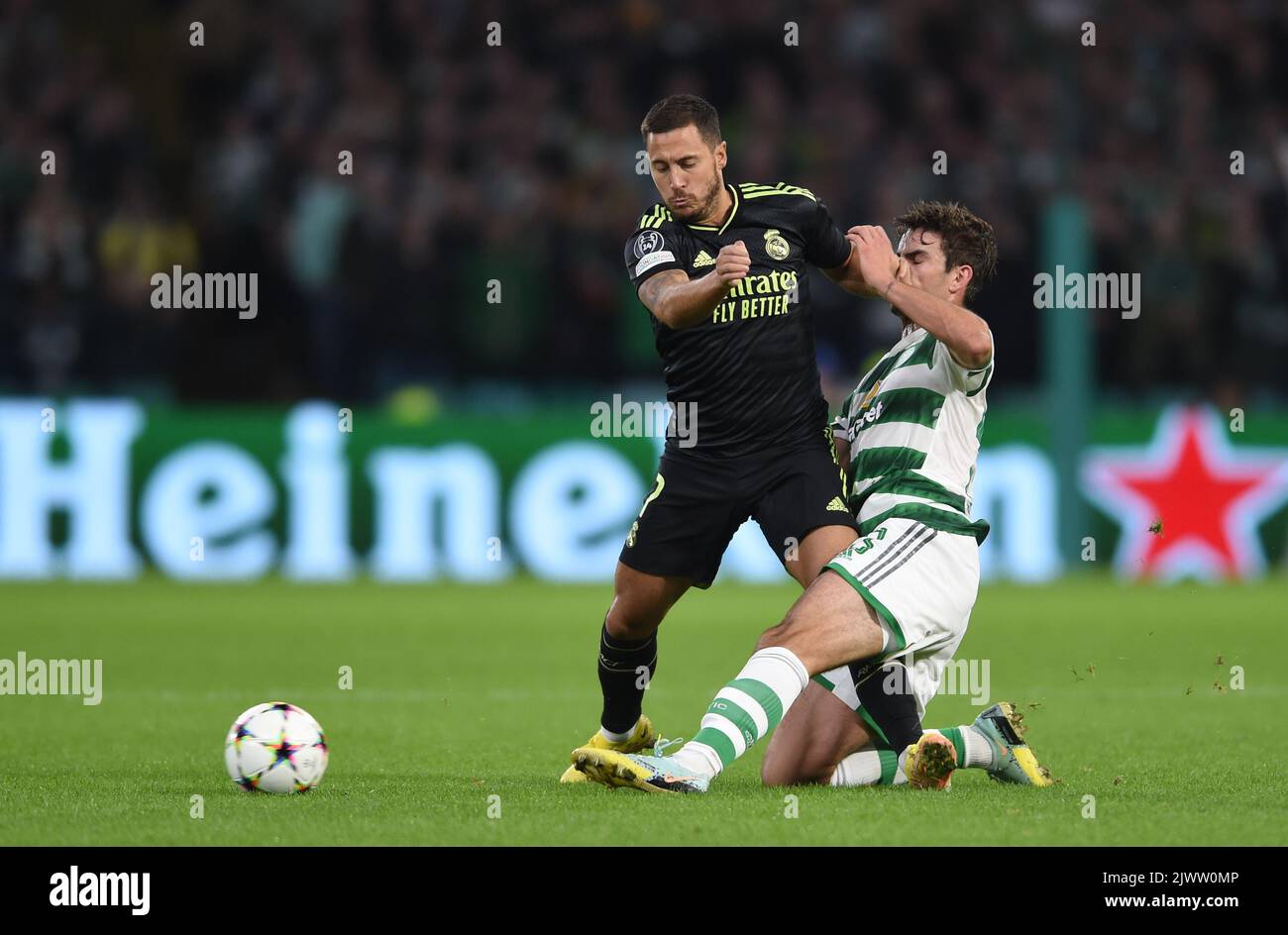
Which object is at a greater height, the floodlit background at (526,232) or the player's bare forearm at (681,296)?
the floodlit background at (526,232)

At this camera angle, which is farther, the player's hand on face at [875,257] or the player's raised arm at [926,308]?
the player's hand on face at [875,257]

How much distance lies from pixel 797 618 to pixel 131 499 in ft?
31.1

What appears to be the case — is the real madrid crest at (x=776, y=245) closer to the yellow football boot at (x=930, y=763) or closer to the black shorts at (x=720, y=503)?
the black shorts at (x=720, y=503)

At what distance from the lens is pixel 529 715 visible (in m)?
8.52

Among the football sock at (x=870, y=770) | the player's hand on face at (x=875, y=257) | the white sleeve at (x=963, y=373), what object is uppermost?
the player's hand on face at (x=875, y=257)

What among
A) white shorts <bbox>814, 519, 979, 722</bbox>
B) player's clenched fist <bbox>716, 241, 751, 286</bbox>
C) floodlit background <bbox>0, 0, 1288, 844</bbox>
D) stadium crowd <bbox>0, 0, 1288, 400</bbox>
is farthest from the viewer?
stadium crowd <bbox>0, 0, 1288, 400</bbox>

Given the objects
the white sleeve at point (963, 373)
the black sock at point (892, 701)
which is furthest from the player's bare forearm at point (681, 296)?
the black sock at point (892, 701)

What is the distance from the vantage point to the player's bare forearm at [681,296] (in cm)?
584

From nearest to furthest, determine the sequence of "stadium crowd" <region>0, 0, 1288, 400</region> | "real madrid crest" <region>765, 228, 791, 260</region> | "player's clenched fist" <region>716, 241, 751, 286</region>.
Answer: "player's clenched fist" <region>716, 241, 751, 286</region> → "real madrid crest" <region>765, 228, 791, 260</region> → "stadium crowd" <region>0, 0, 1288, 400</region>

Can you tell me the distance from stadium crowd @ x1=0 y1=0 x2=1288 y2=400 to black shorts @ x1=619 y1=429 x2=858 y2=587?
29.4 feet

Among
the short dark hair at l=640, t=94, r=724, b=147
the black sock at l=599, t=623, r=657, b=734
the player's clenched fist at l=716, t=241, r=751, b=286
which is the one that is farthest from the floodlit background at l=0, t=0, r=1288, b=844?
the player's clenched fist at l=716, t=241, r=751, b=286

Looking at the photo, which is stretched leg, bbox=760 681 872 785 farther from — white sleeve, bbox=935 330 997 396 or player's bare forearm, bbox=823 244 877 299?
player's bare forearm, bbox=823 244 877 299

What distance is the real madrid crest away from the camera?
6.56m

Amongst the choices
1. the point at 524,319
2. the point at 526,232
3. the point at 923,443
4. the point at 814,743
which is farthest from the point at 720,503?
the point at 526,232
